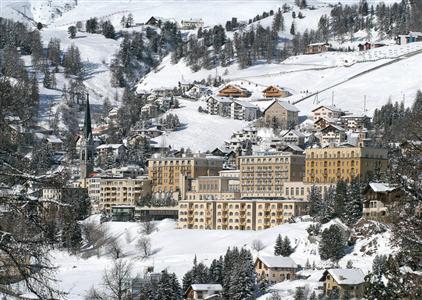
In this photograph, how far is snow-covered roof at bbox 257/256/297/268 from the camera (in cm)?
6188

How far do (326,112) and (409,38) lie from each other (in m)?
31.6

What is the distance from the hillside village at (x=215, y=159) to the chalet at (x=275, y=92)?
30cm

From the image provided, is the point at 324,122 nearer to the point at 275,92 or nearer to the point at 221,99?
the point at 221,99

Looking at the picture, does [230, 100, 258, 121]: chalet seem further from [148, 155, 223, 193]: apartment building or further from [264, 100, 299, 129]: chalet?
[148, 155, 223, 193]: apartment building

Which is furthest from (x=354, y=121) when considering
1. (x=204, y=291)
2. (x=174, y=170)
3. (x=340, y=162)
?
(x=204, y=291)

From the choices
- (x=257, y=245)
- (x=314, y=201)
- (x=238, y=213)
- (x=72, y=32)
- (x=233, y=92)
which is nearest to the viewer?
(x=257, y=245)

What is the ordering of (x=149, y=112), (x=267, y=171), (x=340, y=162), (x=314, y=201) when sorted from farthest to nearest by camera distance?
(x=149, y=112)
(x=267, y=171)
(x=340, y=162)
(x=314, y=201)

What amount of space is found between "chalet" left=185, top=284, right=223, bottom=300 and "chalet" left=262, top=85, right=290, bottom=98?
244 ft

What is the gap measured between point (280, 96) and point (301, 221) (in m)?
54.9

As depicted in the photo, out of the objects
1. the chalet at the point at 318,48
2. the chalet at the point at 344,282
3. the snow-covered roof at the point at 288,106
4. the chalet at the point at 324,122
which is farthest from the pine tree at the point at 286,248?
the chalet at the point at 318,48

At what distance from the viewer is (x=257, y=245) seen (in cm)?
7025

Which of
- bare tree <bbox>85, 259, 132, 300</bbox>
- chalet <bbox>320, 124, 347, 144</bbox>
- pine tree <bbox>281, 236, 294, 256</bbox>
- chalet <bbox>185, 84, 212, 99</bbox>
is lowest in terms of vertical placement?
pine tree <bbox>281, 236, 294, 256</bbox>

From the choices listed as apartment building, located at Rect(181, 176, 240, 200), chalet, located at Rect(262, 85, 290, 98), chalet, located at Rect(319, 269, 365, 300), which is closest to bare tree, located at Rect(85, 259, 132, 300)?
chalet, located at Rect(319, 269, 365, 300)

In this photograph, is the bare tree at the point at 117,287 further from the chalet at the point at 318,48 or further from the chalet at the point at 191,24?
the chalet at the point at 191,24
